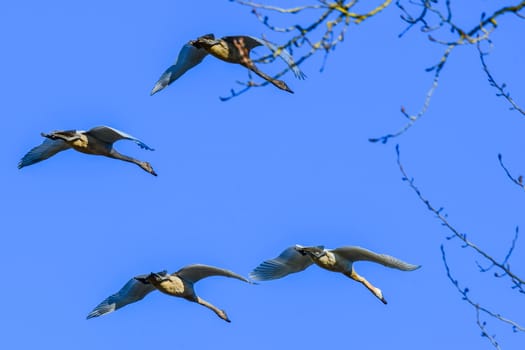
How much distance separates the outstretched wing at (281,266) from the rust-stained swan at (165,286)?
2.01ft

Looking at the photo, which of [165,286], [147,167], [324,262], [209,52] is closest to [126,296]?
[165,286]

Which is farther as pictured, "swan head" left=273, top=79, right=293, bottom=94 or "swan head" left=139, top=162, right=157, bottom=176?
Result: "swan head" left=139, top=162, right=157, bottom=176

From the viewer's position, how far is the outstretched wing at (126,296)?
49.2ft

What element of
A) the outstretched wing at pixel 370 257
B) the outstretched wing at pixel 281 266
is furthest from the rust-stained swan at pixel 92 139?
the outstretched wing at pixel 370 257

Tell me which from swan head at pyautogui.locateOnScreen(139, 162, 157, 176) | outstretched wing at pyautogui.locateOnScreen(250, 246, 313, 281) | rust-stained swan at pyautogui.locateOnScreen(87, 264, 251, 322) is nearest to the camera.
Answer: rust-stained swan at pyautogui.locateOnScreen(87, 264, 251, 322)

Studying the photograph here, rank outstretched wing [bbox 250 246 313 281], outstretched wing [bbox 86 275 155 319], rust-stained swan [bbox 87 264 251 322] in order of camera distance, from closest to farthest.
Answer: rust-stained swan [bbox 87 264 251 322], outstretched wing [bbox 250 246 313 281], outstretched wing [bbox 86 275 155 319]

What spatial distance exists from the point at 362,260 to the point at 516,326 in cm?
634

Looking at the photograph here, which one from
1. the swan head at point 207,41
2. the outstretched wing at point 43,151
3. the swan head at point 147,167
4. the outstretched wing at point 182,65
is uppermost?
the outstretched wing at point 182,65

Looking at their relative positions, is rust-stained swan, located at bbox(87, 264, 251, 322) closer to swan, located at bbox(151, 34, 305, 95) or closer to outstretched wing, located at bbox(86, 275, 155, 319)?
outstretched wing, located at bbox(86, 275, 155, 319)

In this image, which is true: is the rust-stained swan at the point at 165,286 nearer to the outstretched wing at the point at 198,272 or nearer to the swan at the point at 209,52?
the outstretched wing at the point at 198,272

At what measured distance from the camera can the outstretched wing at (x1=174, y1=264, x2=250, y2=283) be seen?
13.9m

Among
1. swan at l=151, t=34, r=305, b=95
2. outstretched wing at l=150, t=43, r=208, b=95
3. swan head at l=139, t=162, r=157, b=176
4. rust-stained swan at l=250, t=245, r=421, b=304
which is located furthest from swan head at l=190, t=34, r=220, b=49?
rust-stained swan at l=250, t=245, r=421, b=304

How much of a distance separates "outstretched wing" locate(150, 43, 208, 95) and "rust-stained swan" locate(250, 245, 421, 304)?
2.58m

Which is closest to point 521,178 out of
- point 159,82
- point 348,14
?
point 348,14
